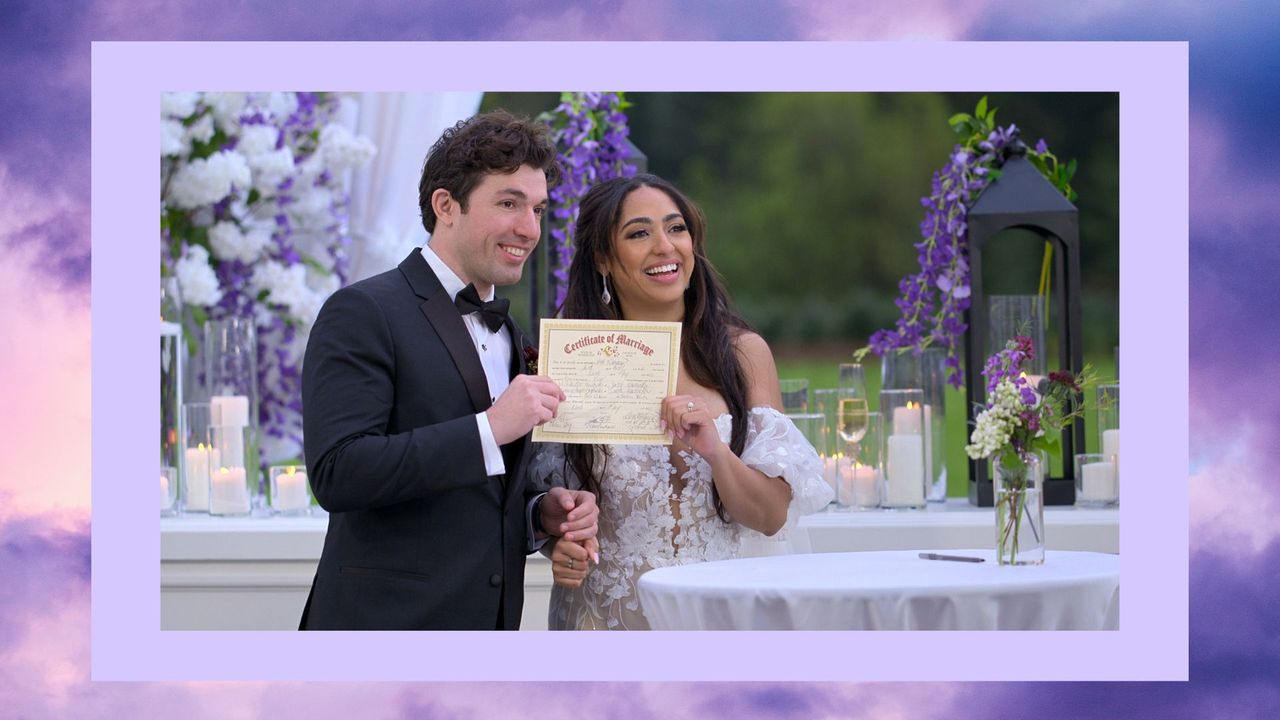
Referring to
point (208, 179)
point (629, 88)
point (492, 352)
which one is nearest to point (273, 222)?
point (208, 179)

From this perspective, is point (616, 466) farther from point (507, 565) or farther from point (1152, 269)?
point (1152, 269)

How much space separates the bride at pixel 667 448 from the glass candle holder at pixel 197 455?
1.55 meters

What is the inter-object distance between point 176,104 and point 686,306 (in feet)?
6.25

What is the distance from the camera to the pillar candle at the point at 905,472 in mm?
4125

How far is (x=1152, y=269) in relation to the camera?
10.4 feet

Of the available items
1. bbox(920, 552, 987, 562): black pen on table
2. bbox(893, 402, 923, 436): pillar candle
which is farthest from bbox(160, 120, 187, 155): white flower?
Answer: bbox(920, 552, 987, 562): black pen on table

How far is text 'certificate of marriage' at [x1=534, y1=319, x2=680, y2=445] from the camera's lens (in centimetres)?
288

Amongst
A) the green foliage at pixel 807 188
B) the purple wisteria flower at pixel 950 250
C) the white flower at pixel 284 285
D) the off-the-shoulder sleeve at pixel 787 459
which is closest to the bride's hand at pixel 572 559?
the off-the-shoulder sleeve at pixel 787 459

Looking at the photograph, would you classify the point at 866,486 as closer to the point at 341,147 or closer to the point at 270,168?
the point at 341,147

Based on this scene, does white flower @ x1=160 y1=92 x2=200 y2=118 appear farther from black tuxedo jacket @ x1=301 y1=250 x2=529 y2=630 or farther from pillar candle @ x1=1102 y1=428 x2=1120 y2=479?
pillar candle @ x1=1102 y1=428 x2=1120 y2=479

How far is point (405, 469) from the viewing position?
2615 mm

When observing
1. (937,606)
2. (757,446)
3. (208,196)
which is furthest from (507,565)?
(208,196)

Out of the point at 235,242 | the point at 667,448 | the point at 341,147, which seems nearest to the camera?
the point at 667,448

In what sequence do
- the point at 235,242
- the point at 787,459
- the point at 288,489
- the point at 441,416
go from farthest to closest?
the point at 235,242
the point at 288,489
the point at 787,459
the point at 441,416
